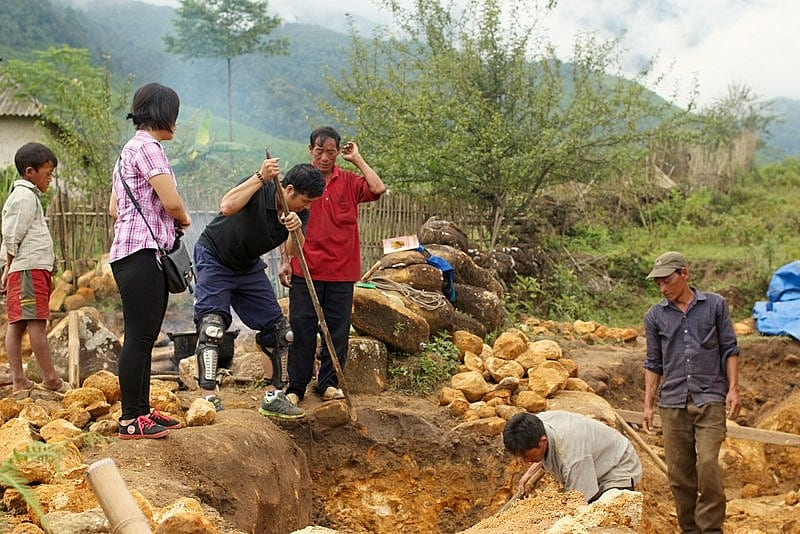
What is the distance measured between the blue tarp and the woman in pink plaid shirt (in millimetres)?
8313

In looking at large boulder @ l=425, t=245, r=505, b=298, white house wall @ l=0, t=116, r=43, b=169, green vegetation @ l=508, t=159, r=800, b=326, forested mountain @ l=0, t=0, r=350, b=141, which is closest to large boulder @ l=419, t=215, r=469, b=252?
large boulder @ l=425, t=245, r=505, b=298

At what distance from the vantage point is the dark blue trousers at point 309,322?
5805 mm

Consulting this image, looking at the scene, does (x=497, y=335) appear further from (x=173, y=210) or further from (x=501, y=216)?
(x=173, y=210)

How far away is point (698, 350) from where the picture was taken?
213 inches

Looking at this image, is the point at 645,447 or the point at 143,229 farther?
the point at 645,447

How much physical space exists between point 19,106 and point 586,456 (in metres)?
18.7

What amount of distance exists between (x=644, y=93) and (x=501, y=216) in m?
3.02

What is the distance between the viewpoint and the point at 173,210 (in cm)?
422

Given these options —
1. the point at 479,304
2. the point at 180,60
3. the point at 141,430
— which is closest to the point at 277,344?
the point at 141,430

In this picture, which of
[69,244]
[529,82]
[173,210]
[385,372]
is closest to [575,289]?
[529,82]

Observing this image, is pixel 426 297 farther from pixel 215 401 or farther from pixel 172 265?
pixel 172 265

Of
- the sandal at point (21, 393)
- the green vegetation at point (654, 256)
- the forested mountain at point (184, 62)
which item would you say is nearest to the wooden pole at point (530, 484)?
the sandal at point (21, 393)

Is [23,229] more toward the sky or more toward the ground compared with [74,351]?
more toward the sky

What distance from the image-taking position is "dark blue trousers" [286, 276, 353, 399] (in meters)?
5.80
